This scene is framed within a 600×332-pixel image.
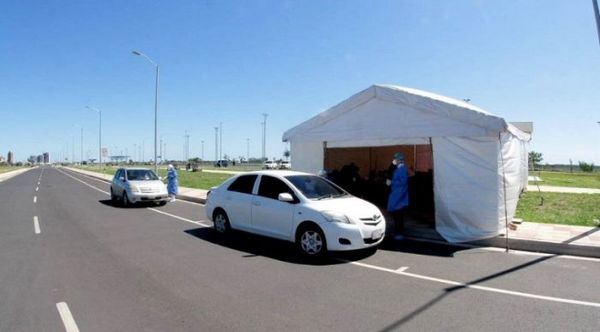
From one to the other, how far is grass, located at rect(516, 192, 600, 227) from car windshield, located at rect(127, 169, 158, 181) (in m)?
14.0

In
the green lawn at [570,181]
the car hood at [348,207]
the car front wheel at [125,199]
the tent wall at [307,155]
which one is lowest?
the car front wheel at [125,199]

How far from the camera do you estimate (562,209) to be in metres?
14.0

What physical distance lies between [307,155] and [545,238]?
22.6ft

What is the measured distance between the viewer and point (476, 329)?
4.55 meters

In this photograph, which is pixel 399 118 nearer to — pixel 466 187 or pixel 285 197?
pixel 466 187

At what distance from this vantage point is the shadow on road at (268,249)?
7641 millimetres

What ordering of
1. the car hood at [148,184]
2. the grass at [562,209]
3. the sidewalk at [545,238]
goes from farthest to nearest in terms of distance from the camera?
1. the car hood at [148,184]
2. the grass at [562,209]
3. the sidewalk at [545,238]

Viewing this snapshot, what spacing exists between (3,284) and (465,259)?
7.72 metres

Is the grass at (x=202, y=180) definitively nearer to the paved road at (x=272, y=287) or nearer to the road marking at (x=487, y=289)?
the paved road at (x=272, y=287)

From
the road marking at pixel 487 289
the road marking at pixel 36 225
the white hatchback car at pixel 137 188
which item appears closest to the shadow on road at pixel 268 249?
the road marking at pixel 487 289

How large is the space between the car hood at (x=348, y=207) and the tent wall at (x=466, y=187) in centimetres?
258

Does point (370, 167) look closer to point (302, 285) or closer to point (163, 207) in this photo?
point (163, 207)

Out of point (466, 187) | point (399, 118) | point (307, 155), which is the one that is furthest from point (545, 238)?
point (307, 155)

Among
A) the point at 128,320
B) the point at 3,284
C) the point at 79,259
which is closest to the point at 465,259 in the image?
the point at 128,320
